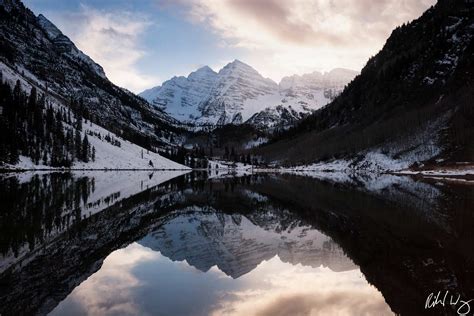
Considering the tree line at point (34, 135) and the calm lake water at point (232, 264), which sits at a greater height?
the tree line at point (34, 135)

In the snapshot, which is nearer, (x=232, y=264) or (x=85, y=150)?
(x=232, y=264)

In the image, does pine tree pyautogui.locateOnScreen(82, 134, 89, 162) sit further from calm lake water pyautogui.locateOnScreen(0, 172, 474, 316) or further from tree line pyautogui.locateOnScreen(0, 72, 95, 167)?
calm lake water pyautogui.locateOnScreen(0, 172, 474, 316)

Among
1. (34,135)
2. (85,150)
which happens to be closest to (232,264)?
(34,135)

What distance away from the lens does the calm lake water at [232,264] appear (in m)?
11.5
